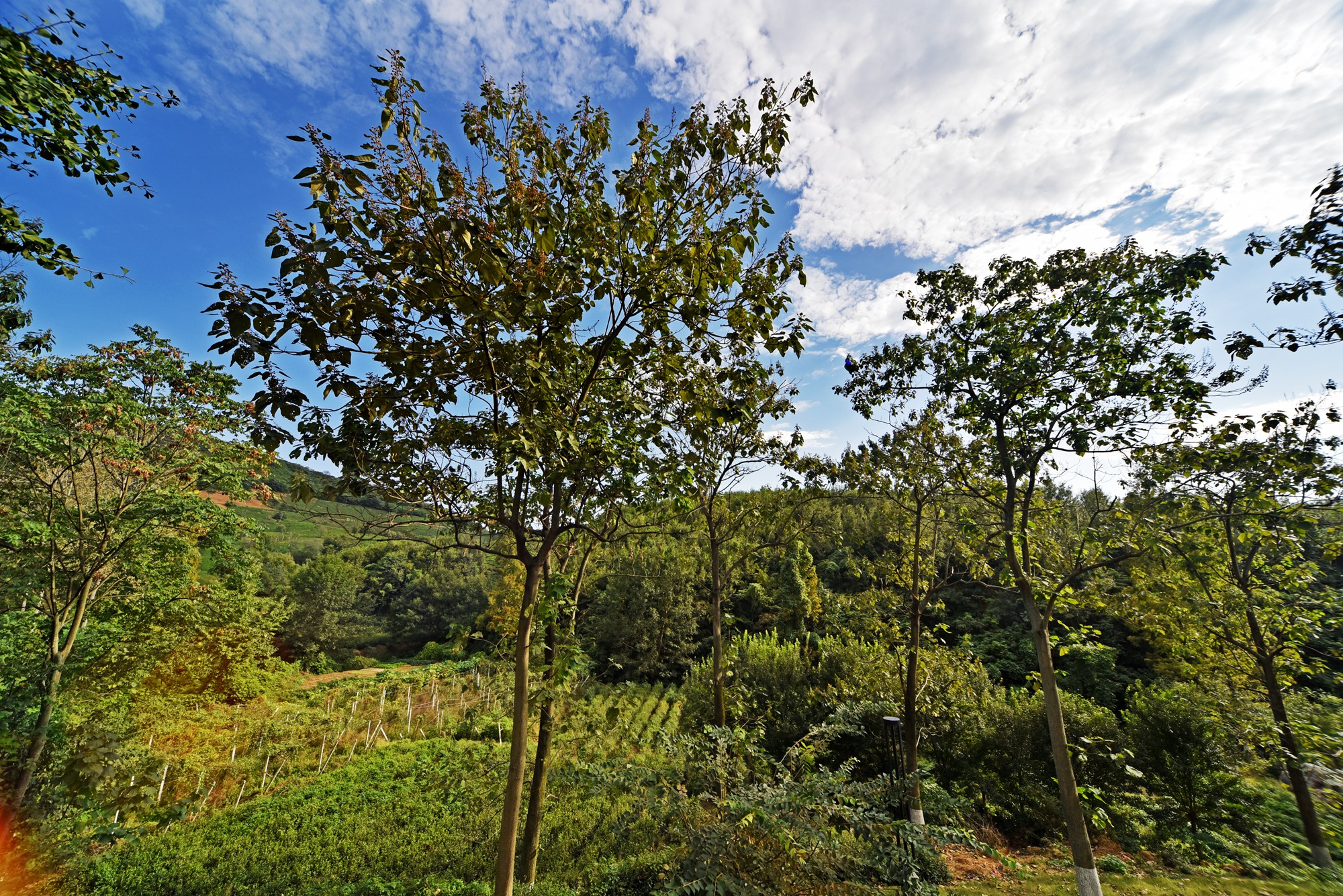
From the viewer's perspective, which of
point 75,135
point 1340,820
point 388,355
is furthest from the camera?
point 1340,820

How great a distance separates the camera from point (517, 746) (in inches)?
→ 126

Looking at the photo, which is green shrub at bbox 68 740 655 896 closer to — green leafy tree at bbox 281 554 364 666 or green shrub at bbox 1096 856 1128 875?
green shrub at bbox 1096 856 1128 875

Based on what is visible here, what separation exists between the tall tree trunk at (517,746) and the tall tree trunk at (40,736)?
1043 centimetres

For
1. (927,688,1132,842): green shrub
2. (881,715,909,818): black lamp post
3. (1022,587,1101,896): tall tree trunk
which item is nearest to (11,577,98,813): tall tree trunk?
(881,715,909,818): black lamp post

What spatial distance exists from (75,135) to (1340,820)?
18831 millimetres

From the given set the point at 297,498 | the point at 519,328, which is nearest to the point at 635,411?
the point at 519,328

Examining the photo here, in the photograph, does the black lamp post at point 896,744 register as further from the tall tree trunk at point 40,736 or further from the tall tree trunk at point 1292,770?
the tall tree trunk at point 40,736

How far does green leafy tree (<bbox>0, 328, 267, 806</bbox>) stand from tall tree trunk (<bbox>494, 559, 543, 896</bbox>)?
912 centimetres

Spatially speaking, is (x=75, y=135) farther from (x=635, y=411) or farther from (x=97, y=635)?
(x=97, y=635)

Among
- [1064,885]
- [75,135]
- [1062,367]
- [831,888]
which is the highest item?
[75,135]

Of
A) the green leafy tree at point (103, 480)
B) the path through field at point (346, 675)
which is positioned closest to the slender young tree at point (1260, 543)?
the green leafy tree at point (103, 480)

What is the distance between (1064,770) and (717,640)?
4.40 metres

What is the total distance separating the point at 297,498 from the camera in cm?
278

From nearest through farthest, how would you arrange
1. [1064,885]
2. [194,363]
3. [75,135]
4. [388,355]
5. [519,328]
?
[388,355]
[519,328]
[75,135]
[1064,885]
[194,363]
